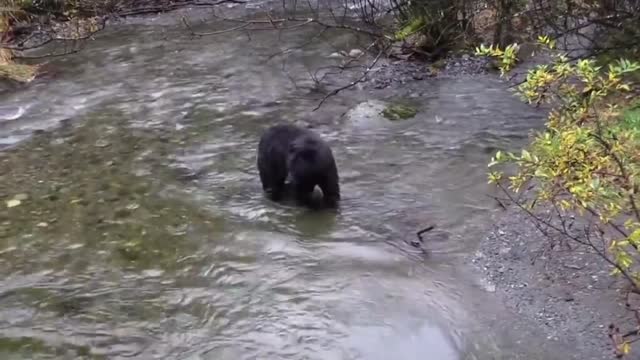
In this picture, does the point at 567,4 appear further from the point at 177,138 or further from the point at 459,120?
the point at 177,138

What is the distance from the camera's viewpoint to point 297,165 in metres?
6.64

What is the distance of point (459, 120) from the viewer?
9.07 metres

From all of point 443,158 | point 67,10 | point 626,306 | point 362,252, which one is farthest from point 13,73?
point 626,306

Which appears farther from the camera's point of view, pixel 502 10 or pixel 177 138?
pixel 502 10

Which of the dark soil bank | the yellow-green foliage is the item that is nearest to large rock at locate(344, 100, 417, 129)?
the dark soil bank

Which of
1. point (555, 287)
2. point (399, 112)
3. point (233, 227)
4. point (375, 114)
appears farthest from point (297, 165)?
point (399, 112)

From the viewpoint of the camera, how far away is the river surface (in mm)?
5020

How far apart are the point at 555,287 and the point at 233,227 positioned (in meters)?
2.79

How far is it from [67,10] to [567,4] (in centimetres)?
1168

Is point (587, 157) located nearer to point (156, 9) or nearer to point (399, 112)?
point (399, 112)

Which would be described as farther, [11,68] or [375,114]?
[11,68]

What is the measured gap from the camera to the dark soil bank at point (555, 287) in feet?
15.4

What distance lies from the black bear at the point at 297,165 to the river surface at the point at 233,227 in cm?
18

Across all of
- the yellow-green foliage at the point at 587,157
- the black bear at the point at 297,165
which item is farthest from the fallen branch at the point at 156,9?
the yellow-green foliage at the point at 587,157
